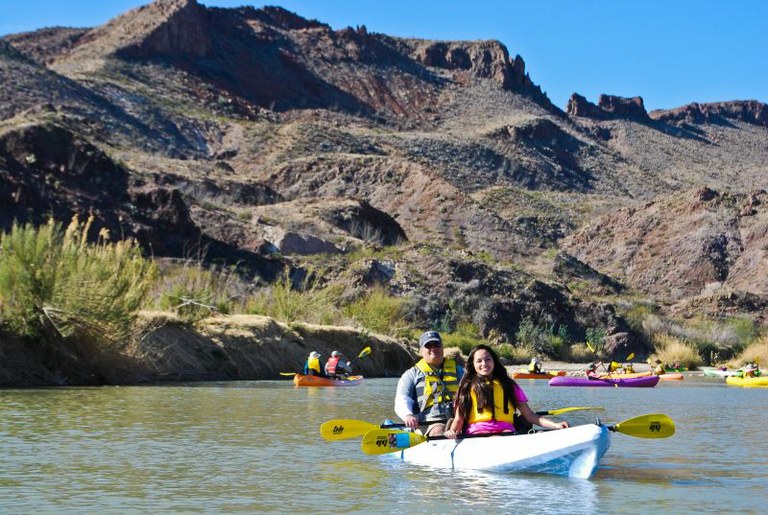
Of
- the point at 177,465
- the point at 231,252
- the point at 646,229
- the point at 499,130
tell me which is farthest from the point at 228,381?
the point at 499,130

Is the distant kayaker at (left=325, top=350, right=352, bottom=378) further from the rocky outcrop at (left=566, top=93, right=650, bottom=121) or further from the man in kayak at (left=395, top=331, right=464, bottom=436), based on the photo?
the rocky outcrop at (left=566, top=93, right=650, bottom=121)

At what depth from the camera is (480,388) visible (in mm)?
12133

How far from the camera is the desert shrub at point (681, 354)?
50.9 meters

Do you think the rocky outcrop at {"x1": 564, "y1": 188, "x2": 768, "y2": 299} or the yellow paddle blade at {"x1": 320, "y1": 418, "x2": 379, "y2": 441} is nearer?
the yellow paddle blade at {"x1": 320, "y1": 418, "x2": 379, "y2": 441}

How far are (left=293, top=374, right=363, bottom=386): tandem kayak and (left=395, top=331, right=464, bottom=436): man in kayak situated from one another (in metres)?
14.3

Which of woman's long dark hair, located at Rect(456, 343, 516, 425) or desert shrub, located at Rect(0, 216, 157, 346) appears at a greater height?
desert shrub, located at Rect(0, 216, 157, 346)

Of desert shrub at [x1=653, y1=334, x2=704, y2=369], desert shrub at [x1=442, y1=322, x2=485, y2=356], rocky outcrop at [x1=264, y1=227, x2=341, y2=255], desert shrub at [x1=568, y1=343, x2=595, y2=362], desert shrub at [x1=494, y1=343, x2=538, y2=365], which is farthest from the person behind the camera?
rocky outcrop at [x1=264, y1=227, x2=341, y2=255]

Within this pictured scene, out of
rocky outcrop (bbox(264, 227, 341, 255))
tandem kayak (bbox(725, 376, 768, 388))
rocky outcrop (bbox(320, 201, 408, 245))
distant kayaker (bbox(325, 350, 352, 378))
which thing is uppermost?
rocky outcrop (bbox(320, 201, 408, 245))

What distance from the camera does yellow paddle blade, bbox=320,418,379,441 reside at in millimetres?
13539

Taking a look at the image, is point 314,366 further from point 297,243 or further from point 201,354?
point 297,243

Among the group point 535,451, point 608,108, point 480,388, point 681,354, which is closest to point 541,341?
point 681,354

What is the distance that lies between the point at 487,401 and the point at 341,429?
221 cm

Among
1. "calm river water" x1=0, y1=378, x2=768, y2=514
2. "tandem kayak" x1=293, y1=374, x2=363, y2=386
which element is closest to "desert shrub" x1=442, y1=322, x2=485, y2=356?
"tandem kayak" x1=293, y1=374, x2=363, y2=386

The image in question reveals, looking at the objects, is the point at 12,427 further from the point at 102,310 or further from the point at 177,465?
the point at 102,310
